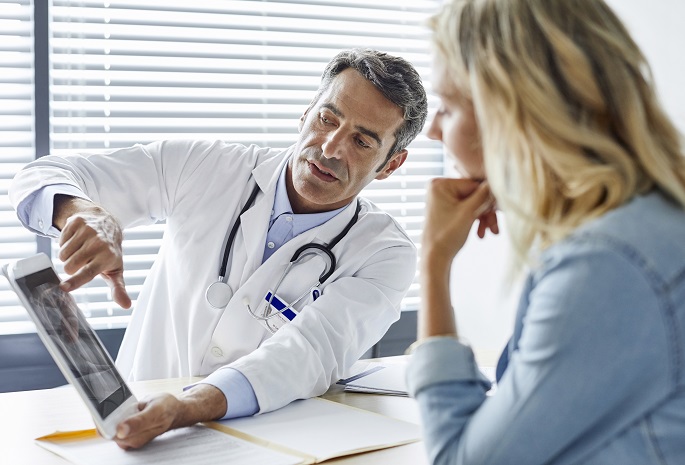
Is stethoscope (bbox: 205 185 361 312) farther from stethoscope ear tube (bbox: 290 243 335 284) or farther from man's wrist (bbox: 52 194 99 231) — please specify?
man's wrist (bbox: 52 194 99 231)

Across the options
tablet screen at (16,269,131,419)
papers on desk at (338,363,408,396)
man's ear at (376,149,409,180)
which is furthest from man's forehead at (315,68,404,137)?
tablet screen at (16,269,131,419)

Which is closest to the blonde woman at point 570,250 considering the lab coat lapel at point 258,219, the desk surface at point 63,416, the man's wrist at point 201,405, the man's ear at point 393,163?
the desk surface at point 63,416

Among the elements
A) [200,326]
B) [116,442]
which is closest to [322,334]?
[200,326]

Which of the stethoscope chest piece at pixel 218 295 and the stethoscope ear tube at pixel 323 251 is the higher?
the stethoscope ear tube at pixel 323 251

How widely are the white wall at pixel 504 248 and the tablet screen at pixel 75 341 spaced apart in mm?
966

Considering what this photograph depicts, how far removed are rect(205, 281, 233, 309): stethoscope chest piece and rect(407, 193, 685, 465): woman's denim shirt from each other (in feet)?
3.47

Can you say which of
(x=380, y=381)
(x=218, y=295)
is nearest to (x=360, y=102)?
(x=218, y=295)

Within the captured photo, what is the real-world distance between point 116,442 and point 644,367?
788mm

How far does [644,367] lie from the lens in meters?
0.79

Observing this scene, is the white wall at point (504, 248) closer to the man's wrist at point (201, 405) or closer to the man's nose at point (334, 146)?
the man's nose at point (334, 146)

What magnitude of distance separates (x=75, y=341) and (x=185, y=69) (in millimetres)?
1802

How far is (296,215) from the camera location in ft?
6.42

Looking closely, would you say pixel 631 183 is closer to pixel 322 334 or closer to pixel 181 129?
pixel 322 334

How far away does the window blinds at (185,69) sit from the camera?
2.66m
